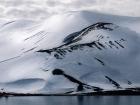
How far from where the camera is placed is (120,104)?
143 meters

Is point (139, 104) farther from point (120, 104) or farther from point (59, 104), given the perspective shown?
point (59, 104)

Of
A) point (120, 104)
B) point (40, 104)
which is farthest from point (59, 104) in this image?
point (120, 104)

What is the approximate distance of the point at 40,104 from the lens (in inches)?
5733

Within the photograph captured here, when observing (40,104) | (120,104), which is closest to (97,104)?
(120,104)

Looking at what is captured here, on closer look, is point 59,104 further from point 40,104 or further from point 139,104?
point 139,104

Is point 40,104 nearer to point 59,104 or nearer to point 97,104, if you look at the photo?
point 59,104

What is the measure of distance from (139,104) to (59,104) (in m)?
23.0

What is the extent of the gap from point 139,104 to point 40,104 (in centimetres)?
2892

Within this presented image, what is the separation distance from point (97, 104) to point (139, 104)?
12.7 meters

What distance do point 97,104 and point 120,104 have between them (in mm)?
6649

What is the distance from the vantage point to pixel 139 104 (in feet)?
455

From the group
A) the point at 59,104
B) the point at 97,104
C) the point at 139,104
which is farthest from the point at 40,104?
the point at 139,104

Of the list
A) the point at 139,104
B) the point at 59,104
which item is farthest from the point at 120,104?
the point at 59,104

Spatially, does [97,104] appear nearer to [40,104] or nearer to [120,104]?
[120,104]
